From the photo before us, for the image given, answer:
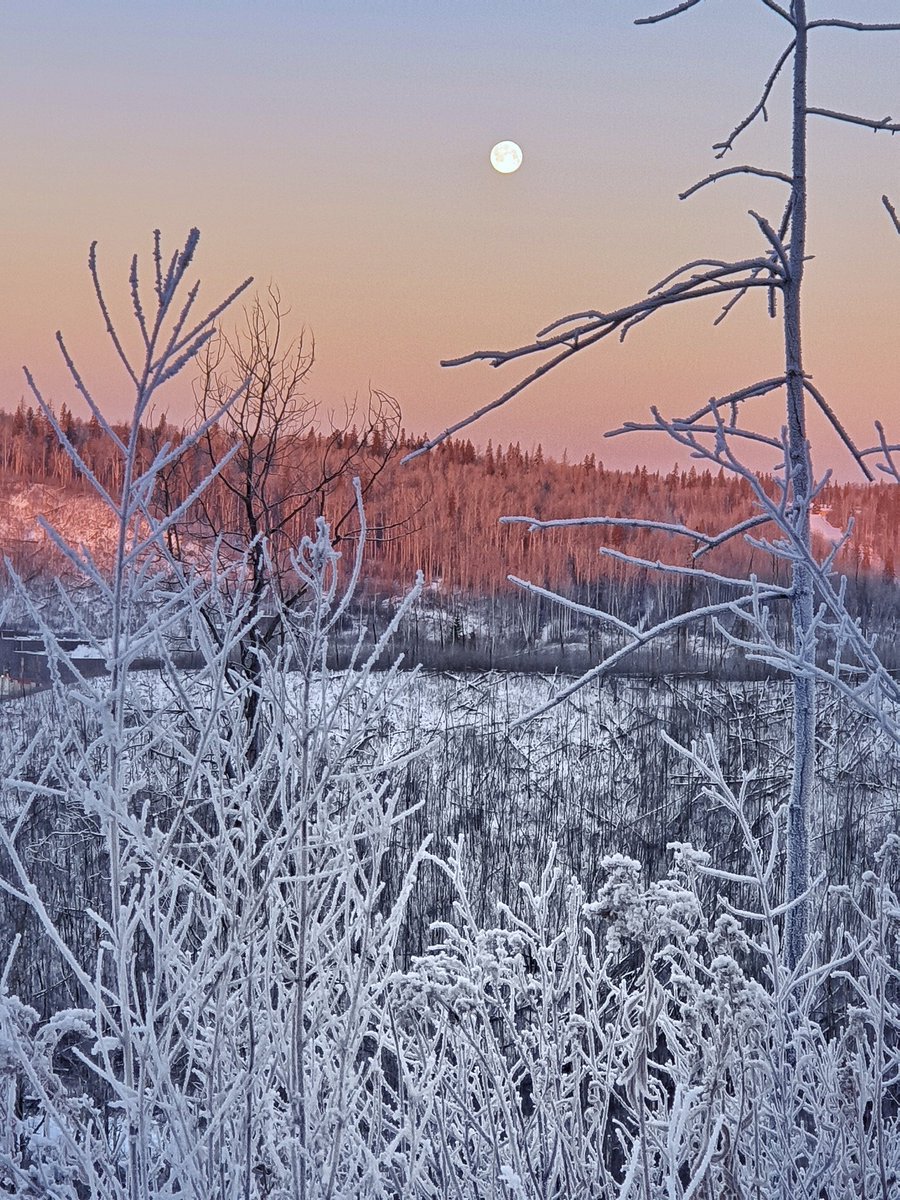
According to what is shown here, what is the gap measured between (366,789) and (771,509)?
1.18 meters

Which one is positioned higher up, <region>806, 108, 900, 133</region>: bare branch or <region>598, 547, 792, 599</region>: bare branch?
<region>806, 108, 900, 133</region>: bare branch

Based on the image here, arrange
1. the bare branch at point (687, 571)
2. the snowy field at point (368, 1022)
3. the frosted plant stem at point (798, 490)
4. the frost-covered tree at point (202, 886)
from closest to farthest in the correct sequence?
the frost-covered tree at point (202, 886) < the snowy field at point (368, 1022) < the bare branch at point (687, 571) < the frosted plant stem at point (798, 490)

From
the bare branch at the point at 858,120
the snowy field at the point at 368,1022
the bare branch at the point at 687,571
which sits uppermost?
the bare branch at the point at 858,120

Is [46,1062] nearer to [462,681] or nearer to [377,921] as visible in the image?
[377,921]

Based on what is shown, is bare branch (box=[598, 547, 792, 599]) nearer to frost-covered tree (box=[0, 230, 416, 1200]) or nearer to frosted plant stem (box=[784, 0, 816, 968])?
frosted plant stem (box=[784, 0, 816, 968])

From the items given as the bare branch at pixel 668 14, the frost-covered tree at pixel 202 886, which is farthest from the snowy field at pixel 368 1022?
the bare branch at pixel 668 14

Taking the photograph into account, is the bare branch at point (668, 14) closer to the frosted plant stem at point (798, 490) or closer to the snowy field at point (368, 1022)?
the frosted plant stem at point (798, 490)

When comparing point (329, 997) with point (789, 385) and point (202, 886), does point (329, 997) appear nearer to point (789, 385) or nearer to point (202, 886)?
point (202, 886)

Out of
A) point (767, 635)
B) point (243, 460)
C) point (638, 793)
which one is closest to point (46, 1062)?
point (767, 635)

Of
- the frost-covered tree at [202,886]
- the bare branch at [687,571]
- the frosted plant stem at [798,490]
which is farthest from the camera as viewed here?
the frosted plant stem at [798,490]

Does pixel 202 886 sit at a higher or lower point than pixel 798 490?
lower

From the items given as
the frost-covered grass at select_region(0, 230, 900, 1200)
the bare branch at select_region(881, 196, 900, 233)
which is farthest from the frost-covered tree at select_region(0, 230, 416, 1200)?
the bare branch at select_region(881, 196, 900, 233)

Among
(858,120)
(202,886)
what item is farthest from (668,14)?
(202,886)

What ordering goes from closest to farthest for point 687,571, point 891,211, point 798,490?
point 891,211
point 687,571
point 798,490
